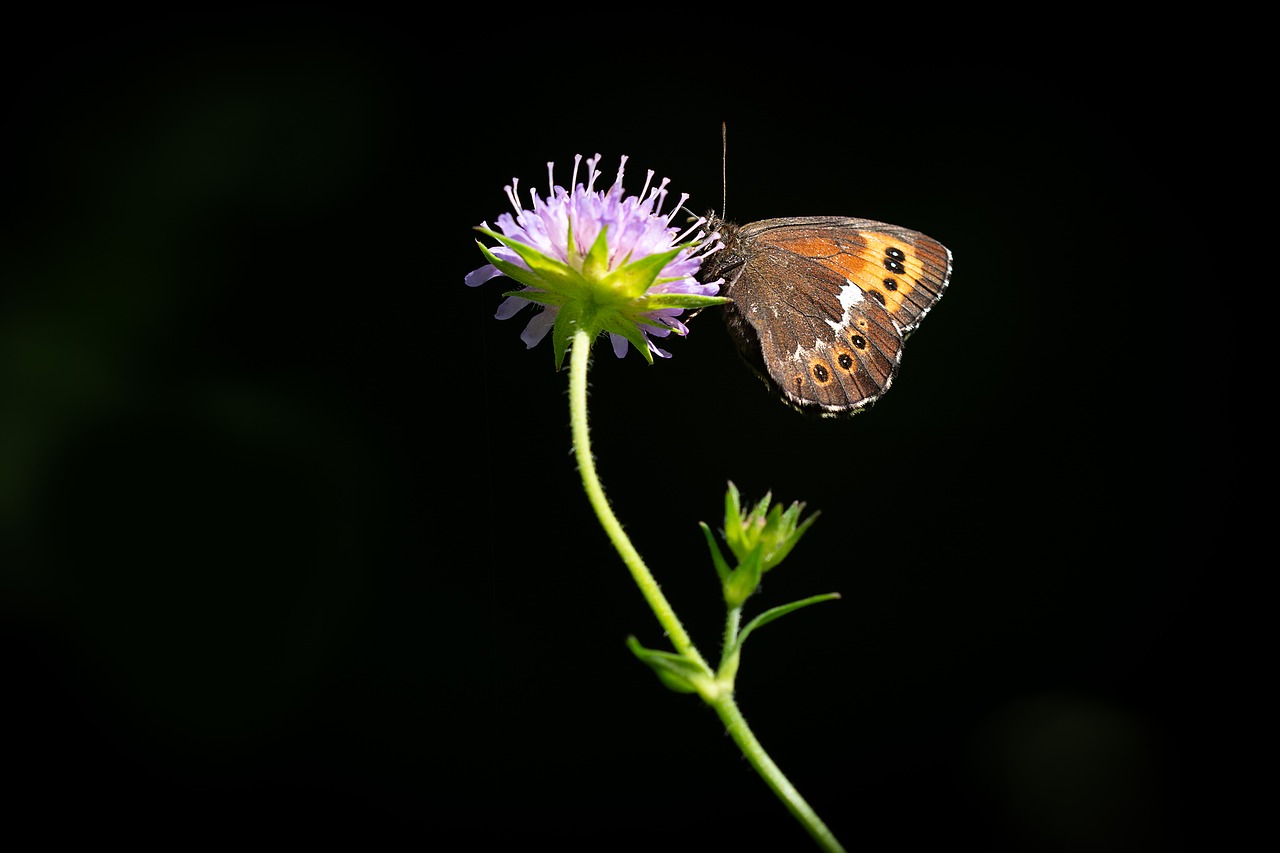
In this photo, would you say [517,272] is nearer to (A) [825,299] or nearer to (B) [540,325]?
(B) [540,325]

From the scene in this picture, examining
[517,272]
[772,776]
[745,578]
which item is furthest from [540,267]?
[772,776]

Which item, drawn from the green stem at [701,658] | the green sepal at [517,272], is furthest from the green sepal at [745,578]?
the green sepal at [517,272]

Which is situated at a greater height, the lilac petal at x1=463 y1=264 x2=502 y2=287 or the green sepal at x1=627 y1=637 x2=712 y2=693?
the lilac petal at x1=463 y1=264 x2=502 y2=287

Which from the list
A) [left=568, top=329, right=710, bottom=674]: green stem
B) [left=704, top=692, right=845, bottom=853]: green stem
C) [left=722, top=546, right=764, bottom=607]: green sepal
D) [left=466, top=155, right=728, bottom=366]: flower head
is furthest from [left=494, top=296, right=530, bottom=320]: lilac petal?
[left=704, top=692, right=845, bottom=853]: green stem

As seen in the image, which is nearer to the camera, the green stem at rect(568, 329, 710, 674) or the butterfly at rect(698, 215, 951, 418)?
the green stem at rect(568, 329, 710, 674)

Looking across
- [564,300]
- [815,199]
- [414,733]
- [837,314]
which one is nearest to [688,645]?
[564,300]

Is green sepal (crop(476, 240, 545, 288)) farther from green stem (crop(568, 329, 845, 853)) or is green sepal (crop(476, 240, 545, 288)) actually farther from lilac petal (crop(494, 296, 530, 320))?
green stem (crop(568, 329, 845, 853))

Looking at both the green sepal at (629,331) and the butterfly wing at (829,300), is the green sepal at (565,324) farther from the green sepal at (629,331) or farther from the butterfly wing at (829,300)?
the butterfly wing at (829,300)
